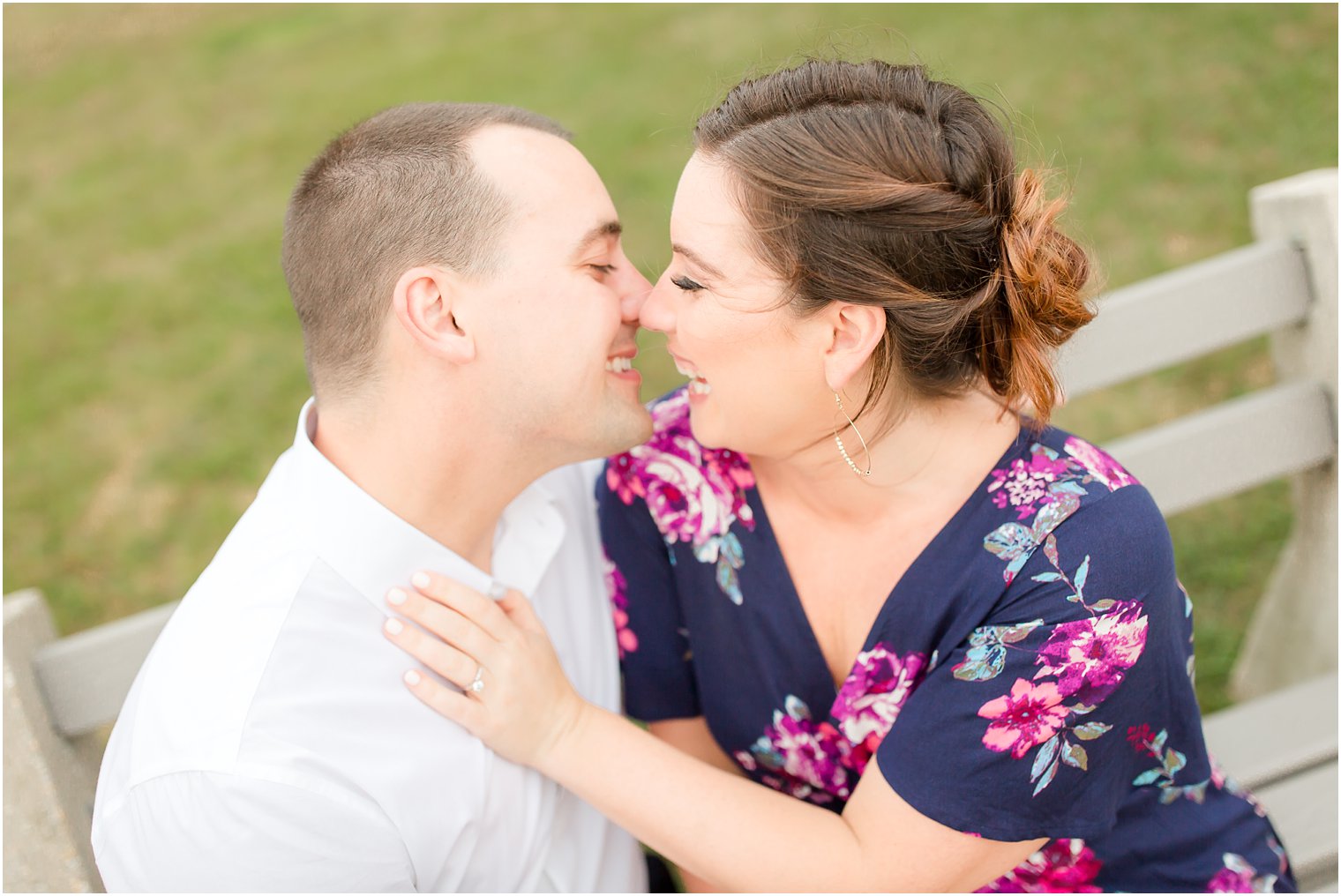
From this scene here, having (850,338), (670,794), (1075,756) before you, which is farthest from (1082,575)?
(670,794)

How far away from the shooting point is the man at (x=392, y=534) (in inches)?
74.5

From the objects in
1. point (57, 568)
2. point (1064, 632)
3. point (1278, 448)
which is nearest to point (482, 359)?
point (1064, 632)

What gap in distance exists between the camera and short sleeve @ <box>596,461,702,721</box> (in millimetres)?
2514

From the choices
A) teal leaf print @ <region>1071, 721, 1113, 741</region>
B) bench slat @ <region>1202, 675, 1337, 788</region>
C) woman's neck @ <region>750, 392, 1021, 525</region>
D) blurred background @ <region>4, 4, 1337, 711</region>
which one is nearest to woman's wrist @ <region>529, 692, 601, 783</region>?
woman's neck @ <region>750, 392, 1021, 525</region>

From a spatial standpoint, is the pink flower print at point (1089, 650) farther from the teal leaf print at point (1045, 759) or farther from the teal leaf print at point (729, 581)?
the teal leaf print at point (729, 581)

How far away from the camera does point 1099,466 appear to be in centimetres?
215

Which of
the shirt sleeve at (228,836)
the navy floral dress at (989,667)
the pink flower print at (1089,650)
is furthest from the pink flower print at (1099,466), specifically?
the shirt sleeve at (228,836)

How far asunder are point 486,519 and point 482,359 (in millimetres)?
371

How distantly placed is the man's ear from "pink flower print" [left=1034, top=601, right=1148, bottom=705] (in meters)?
1.16

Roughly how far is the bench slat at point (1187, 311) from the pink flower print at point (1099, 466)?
0.58 m

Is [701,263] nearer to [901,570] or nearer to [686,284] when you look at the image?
[686,284]

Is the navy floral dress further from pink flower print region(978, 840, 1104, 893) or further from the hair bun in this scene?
the hair bun

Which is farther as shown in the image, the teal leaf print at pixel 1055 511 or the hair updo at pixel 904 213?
the teal leaf print at pixel 1055 511

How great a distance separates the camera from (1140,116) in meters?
5.96
